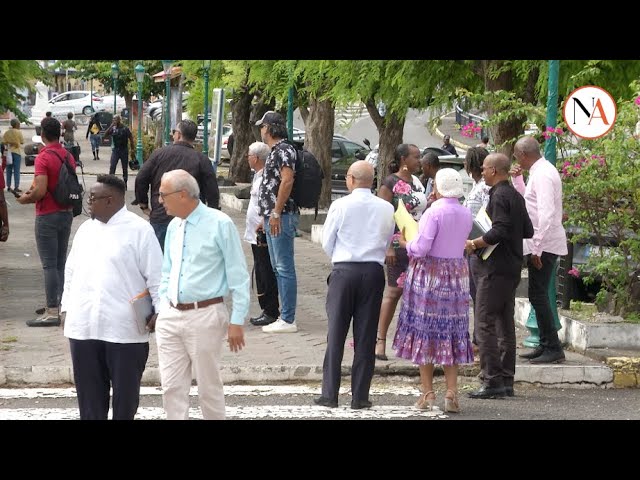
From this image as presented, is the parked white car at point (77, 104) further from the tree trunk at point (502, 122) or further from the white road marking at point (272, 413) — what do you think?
the white road marking at point (272, 413)

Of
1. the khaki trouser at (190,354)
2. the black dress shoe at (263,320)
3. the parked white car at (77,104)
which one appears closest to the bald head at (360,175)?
the khaki trouser at (190,354)

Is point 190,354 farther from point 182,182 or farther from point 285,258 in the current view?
point 285,258

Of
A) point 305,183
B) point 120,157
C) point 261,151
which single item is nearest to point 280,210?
point 305,183

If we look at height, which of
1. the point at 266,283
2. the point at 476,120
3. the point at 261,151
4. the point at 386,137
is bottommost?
the point at 266,283

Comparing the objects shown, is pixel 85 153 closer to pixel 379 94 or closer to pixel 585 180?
pixel 379 94

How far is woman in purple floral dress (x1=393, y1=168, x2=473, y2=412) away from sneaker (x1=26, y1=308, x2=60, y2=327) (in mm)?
4056

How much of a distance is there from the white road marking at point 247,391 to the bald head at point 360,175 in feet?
5.50

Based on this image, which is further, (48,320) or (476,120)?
(476,120)

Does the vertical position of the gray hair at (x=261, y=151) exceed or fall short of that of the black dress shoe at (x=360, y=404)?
it exceeds it

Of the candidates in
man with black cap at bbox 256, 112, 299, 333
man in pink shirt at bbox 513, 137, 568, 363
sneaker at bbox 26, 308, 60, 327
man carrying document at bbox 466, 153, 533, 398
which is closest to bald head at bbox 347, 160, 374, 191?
man carrying document at bbox 466, 153, 533, 398

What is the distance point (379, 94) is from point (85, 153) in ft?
103

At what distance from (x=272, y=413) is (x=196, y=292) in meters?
1.95

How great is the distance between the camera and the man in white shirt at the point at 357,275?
28.9 feet

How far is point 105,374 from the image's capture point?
7.07 metres
